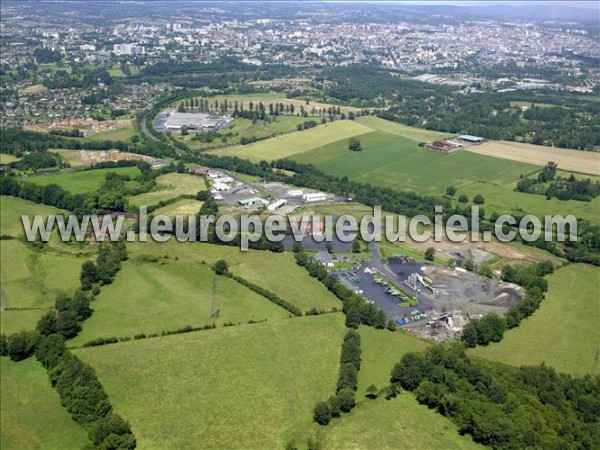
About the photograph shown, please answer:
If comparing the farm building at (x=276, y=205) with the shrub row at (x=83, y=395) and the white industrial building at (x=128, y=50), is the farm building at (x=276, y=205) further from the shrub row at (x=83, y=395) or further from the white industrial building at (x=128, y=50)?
the white industrial building at (x=128, y=50)

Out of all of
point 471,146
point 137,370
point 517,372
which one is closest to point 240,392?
point 137,370

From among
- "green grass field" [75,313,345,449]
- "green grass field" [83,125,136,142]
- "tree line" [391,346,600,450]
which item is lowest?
"green grass field" [75,313,345,449]

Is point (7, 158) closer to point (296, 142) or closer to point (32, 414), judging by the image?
point (296, 142)

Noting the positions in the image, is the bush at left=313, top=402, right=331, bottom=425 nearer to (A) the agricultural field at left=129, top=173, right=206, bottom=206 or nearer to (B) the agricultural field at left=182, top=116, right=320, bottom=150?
(A) the agricultural field at left=129, top=173, right=206, bottom=206

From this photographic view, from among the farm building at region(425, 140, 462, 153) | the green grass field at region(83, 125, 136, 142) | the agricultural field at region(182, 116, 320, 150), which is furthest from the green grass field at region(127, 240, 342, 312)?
the green grass field at region(83, 125, 136, 142)

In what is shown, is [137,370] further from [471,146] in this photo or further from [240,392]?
[471,146]

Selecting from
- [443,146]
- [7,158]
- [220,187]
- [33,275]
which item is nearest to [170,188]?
[220,187]
